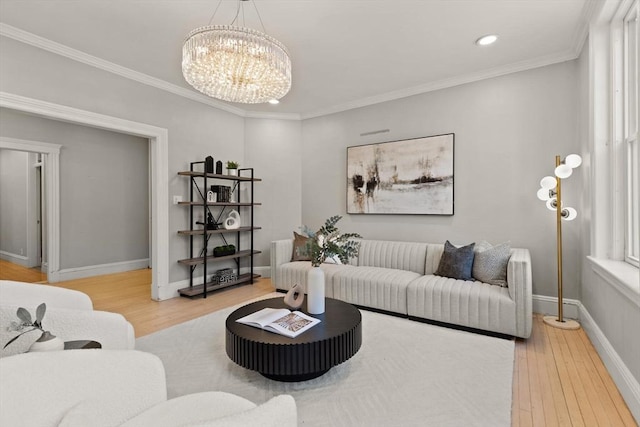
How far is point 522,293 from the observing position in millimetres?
2752

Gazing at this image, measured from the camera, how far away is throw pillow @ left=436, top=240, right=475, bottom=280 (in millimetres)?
3307

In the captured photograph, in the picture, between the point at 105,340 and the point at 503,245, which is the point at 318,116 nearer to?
the point at 503,245

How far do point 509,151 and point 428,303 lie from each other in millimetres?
1933

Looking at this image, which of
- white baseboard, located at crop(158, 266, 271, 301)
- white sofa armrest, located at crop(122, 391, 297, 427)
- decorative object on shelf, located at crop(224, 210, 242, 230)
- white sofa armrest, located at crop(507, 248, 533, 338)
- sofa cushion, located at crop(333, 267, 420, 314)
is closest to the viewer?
white sofa armrest, located at crop(122, 391, 297, 427)

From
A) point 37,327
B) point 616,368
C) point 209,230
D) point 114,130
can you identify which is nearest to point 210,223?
point 209,230

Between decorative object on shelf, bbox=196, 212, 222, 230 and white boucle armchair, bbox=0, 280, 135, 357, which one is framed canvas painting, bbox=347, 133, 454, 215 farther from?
white boucle armchair, bbox=0, 280, 135, 357

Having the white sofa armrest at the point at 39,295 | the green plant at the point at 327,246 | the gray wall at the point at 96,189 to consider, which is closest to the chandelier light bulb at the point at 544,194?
the green plant at the point at 327,246

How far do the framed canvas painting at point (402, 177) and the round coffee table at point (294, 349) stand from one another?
7.60 feet

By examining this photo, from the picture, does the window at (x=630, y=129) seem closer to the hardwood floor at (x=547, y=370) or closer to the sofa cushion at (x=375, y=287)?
the hardwood floor at (x=547, y=370)

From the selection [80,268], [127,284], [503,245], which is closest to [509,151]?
[503,245]

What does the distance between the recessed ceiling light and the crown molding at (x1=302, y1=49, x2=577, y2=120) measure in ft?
2.11

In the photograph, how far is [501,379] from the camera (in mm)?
2166

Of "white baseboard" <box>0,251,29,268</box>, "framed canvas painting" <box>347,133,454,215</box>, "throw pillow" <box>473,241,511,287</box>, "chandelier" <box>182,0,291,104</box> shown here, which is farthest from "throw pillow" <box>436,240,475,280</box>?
"white baseboard" <box>0,251,29,268</box>

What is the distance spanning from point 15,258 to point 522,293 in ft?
28.6
